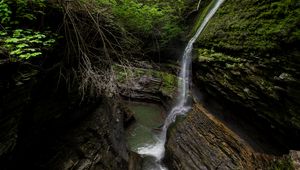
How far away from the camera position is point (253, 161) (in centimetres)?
482

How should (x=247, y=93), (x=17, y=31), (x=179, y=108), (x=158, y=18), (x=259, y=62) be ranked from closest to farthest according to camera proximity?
(x=17, y=31), (x=259, y=62), (x=247, y=93), (x=179, y=108), (x=158, y=18)

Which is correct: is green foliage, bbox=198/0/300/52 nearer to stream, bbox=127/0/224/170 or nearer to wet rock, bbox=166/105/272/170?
stream, bbox=127/0/224/170

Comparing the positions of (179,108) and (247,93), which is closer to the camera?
(247,93)

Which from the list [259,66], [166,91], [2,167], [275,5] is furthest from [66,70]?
[166,91]

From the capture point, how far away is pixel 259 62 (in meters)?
5.11

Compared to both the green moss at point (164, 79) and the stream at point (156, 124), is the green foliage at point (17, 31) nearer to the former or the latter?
the stream at point (156, 124)

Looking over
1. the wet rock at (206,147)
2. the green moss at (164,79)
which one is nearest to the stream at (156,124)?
the green moss at (164,79)

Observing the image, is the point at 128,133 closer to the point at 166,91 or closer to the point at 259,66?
the point at 166,91

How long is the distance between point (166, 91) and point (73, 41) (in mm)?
6640

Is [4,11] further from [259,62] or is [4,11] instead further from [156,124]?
[156,124]

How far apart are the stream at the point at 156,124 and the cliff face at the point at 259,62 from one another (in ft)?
5.40

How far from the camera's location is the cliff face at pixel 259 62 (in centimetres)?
434

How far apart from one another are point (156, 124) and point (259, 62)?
4886 mm

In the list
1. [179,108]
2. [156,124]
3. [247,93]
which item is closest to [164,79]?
[179,108]
